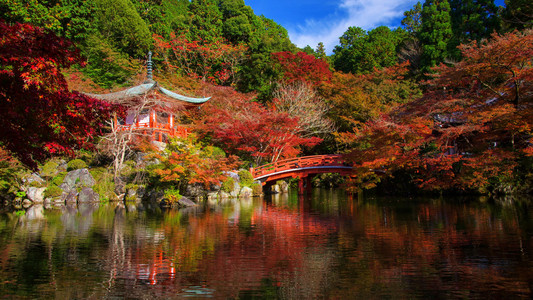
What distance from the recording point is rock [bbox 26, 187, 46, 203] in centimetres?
1675

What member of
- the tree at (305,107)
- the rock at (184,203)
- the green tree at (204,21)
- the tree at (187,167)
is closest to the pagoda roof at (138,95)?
the tree at (187,167)

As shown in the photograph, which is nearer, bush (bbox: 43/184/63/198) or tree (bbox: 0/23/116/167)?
tree (bbox: 0/23/116/167)

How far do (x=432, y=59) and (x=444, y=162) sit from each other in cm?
1710

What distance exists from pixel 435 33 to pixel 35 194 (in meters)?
27.7

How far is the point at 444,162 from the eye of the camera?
43.8 feet

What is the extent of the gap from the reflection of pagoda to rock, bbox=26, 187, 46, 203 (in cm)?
443

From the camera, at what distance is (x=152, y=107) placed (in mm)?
20328

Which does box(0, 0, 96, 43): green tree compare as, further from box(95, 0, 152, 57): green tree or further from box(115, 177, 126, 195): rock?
box(115, 177, 126, 195): rock

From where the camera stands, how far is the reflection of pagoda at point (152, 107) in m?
19.4

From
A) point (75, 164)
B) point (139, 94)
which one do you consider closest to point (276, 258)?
point (139, 94)

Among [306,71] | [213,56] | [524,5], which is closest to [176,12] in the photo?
[213,56]

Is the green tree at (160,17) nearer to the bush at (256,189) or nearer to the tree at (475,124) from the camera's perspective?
the bush at (256,189)

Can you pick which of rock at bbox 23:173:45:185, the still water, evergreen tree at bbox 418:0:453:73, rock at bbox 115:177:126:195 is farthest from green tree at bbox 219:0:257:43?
the still water

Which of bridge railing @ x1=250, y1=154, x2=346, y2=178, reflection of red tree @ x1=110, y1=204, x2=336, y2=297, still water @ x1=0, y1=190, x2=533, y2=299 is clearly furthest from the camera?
bridge railing @ x1=250, y1=154, x2=346, y2=178
